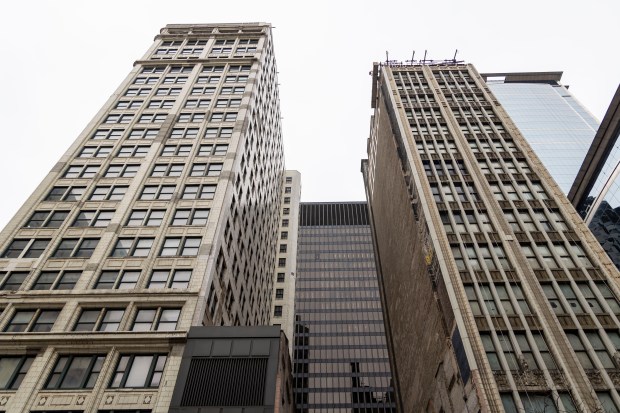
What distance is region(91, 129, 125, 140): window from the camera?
156ft

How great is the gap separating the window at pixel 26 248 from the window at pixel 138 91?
27174 millimetres

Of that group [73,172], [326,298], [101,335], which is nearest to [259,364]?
[101,335]

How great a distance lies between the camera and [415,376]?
2045 inches

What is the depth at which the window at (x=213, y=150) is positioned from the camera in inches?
1781

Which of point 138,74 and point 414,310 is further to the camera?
point 138,74

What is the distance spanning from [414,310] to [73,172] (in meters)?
40.7

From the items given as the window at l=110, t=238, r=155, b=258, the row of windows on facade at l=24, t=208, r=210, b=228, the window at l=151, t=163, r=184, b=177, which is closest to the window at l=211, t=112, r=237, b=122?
the window at l=151, t=163, r=184, b=177

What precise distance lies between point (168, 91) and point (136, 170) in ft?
58.5

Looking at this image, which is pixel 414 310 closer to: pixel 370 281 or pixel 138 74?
pixel 138 74

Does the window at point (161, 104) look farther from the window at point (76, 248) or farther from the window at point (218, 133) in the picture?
the window at point (76, 248)

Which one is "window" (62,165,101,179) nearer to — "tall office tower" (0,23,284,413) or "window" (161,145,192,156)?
"tall office tower" (0,23,284,413)

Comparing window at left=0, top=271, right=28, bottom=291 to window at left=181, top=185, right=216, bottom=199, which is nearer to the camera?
window at left=0, top=271, right=28, bottom=291

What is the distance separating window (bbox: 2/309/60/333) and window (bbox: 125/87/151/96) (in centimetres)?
3437

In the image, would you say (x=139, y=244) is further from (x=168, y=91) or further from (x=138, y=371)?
(x=168, y=91)
